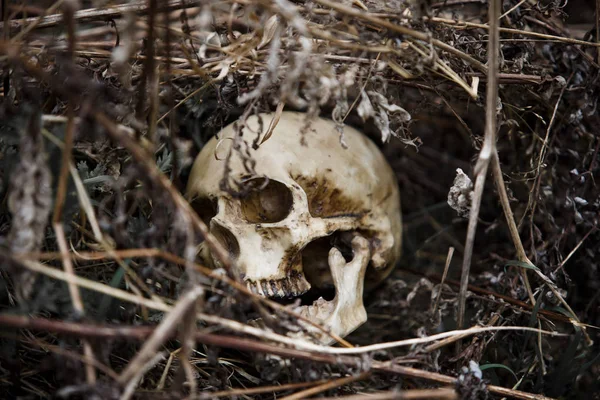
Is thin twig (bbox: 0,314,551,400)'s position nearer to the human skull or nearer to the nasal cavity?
the human skull

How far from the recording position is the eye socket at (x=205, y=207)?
4.57ft

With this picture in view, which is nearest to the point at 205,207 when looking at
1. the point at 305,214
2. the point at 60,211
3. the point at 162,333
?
the point at 305,214

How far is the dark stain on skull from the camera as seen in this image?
1389mm

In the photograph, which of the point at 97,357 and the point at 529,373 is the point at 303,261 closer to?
the point at 529,373

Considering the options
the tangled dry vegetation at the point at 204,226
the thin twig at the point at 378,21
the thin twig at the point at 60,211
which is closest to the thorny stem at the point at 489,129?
Answer: the tangled dry vegetation at the point at 204,226

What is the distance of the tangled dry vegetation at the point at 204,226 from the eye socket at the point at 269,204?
179 mm

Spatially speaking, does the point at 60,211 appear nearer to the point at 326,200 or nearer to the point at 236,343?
the point at 236,343

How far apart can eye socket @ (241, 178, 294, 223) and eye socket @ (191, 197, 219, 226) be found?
79 millimetres

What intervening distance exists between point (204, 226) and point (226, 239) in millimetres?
265

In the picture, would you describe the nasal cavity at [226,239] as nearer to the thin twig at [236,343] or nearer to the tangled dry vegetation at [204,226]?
the tangled dry vegetation at [204,226]

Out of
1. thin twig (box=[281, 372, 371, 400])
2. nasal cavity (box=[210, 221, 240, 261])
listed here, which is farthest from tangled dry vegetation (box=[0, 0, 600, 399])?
nasal cavity (box=[210, 221, 240, 261])

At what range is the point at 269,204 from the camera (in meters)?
1.40

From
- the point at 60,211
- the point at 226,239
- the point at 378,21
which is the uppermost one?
the point at 378,21

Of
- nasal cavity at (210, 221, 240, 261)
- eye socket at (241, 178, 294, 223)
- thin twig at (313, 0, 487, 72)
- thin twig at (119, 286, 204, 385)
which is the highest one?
thin twig at (313, 0, 487, 72)
